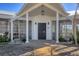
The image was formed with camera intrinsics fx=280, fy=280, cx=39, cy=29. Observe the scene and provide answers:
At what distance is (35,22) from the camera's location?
12.4 m

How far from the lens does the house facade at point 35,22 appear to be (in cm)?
1202

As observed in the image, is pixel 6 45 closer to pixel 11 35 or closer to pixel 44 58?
pixel 11 35

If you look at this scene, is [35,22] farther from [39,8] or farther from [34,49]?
[34,49]

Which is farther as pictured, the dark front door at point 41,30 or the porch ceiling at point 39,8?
the dark front door at point 41,30

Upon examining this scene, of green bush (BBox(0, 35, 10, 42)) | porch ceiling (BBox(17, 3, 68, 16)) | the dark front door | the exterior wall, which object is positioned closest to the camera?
porch ceiling (BBox(17, 3, 68, 16))

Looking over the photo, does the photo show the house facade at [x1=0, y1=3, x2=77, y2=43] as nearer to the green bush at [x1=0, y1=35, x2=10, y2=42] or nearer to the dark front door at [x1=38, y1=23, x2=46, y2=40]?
the dark front door at [x1=38, y1=23, x2=46, y2=40]

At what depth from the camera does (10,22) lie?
12.1m

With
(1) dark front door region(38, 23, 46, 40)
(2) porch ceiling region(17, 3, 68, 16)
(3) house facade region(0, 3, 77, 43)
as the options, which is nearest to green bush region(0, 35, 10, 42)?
(3) house facade region(0, 3, 77, 43)

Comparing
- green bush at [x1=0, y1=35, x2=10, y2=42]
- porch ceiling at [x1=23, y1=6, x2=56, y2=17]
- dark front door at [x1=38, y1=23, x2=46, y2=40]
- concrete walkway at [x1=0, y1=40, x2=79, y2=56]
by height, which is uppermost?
porch ceiling at [x1=23, y1=6, x2=56, y2=17]

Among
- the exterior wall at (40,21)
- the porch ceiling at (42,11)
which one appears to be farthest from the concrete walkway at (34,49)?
the porch ceiling at (42,11)

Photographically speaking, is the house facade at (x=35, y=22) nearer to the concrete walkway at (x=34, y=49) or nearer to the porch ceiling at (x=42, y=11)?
the porch ceiling at (x=42, y=11)

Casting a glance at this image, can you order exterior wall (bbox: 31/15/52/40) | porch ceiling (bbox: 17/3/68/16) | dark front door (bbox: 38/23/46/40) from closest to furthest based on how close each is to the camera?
porch ceiling (bbox: 17/3/68/16) < exterior wall (bbox: 31/15/52/40) < dark front door (bbox: 38/23/46/40)

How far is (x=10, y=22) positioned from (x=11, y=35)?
0.57 metres

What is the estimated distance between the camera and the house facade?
39.4 feet
